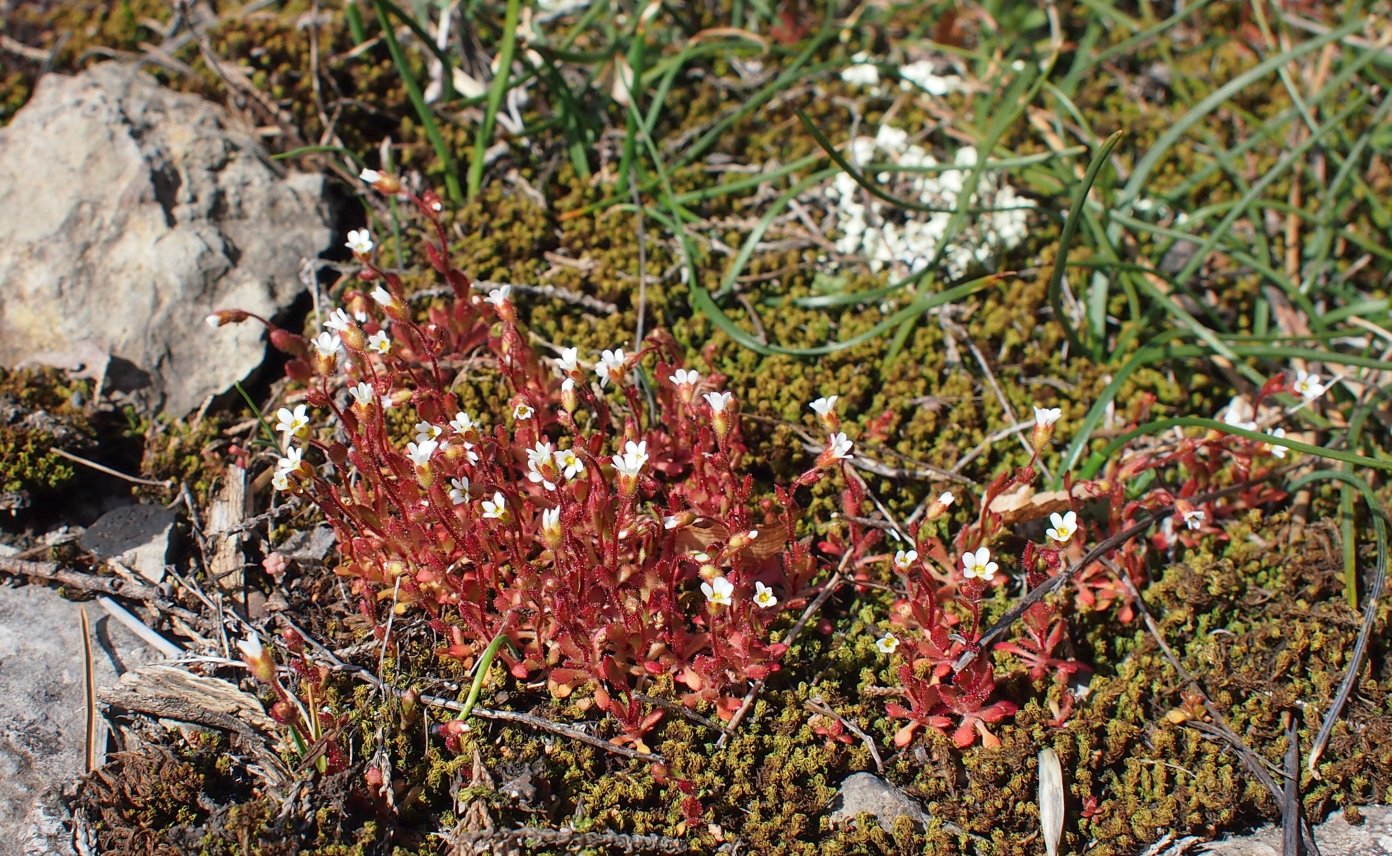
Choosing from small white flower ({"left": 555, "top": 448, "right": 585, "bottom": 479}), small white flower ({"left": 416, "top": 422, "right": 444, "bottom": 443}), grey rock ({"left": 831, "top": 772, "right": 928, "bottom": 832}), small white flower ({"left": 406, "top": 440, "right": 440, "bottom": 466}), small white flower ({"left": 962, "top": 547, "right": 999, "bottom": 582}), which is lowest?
grey rock ({"left": 831, "top": 772, "right": 928, "bottom": 832})

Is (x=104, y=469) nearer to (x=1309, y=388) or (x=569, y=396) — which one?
(x=569, y=396)

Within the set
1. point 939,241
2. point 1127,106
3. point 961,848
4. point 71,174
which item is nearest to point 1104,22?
point 1127,106

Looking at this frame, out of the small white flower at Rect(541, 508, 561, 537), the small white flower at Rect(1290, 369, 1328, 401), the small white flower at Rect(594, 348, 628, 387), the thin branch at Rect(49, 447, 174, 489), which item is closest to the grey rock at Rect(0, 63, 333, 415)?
the thin branch at Rect(49, 447, 174, 489)

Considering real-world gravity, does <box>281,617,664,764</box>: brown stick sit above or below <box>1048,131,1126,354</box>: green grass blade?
below

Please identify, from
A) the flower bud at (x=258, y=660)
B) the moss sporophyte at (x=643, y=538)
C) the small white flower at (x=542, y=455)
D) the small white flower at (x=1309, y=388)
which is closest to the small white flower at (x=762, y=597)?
the moss sporophyte at (x=643, y=538)

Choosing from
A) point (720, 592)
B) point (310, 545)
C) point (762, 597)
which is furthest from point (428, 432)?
point (762, 597)

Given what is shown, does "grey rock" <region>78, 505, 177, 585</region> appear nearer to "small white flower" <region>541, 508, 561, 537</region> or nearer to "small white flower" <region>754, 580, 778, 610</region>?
"small white flower" <region>541, 508, 561, 537</region>
